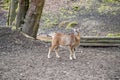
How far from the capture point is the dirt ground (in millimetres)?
7715

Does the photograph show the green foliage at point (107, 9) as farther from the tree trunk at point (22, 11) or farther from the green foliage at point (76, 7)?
the tree trunk at point (22, 11)

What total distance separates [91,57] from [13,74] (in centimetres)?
308

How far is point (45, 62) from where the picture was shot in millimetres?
8836

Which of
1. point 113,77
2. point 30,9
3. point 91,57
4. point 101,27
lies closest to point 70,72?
point 113,77

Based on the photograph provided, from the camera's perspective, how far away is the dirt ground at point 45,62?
7.71 m

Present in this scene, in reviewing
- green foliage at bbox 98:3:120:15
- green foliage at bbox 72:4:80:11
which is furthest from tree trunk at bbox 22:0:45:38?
green foliage at bbox 72:4:80:11

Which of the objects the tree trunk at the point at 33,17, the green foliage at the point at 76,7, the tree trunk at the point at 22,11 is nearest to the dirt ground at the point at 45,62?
the tree trunk at the point at 33,17

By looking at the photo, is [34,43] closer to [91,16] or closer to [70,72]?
[70,72]

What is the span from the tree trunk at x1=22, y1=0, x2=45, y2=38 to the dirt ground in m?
0.64

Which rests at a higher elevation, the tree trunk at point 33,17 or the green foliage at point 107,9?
the tree trunk at point 33,17

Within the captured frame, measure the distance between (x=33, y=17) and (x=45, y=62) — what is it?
9.80 feet

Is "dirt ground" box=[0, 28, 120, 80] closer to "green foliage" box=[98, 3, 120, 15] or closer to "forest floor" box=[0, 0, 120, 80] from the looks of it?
"forest floor" box=[0, 0, 120, 80]

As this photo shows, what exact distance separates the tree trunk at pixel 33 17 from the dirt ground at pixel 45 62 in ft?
2.11

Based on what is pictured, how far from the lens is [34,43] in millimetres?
10766
